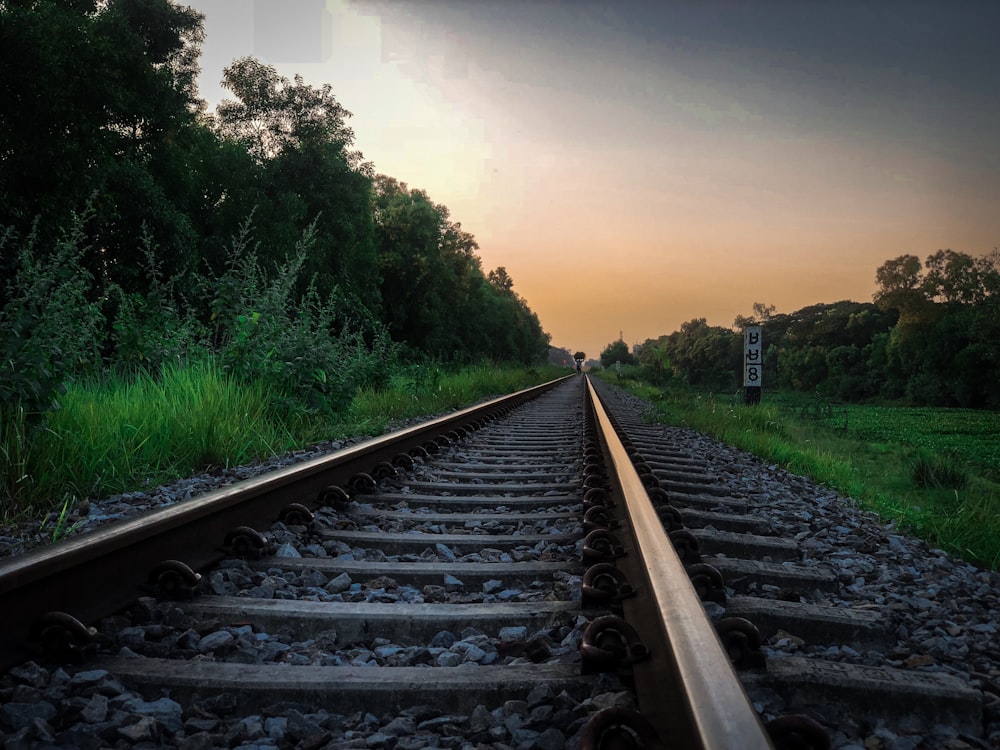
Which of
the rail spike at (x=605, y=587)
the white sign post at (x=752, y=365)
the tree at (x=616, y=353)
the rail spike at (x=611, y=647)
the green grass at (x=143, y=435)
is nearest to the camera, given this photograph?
the rail spike at (x=611, y=647)

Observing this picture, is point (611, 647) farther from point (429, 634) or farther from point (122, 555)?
point (122, 555)

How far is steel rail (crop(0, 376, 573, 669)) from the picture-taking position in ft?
5.54

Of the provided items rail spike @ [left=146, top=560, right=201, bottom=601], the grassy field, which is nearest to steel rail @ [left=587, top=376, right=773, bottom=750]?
rail spike @ [left=146, top=560, right=201, bottom=601]

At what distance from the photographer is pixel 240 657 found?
1683mm

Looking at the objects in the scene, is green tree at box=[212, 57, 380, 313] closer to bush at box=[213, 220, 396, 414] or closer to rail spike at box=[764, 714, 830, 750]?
bush at box=[213, 220, 396, 414]

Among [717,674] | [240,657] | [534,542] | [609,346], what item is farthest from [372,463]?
[609,346]

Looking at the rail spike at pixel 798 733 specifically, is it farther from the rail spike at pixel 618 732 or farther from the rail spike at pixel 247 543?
the rail spike at pixel 247 543

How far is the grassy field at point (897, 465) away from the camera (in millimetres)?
3525

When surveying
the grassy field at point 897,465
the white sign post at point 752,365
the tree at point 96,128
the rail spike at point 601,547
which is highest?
the tree at point 96,128

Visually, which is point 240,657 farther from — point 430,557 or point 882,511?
point 882,511

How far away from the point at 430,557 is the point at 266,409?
3804 millimetres

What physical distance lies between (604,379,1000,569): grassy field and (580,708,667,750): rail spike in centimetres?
258

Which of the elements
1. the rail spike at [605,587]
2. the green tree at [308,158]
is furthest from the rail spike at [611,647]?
the green tree at [308,158]

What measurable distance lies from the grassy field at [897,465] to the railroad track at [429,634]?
4.32 ft
